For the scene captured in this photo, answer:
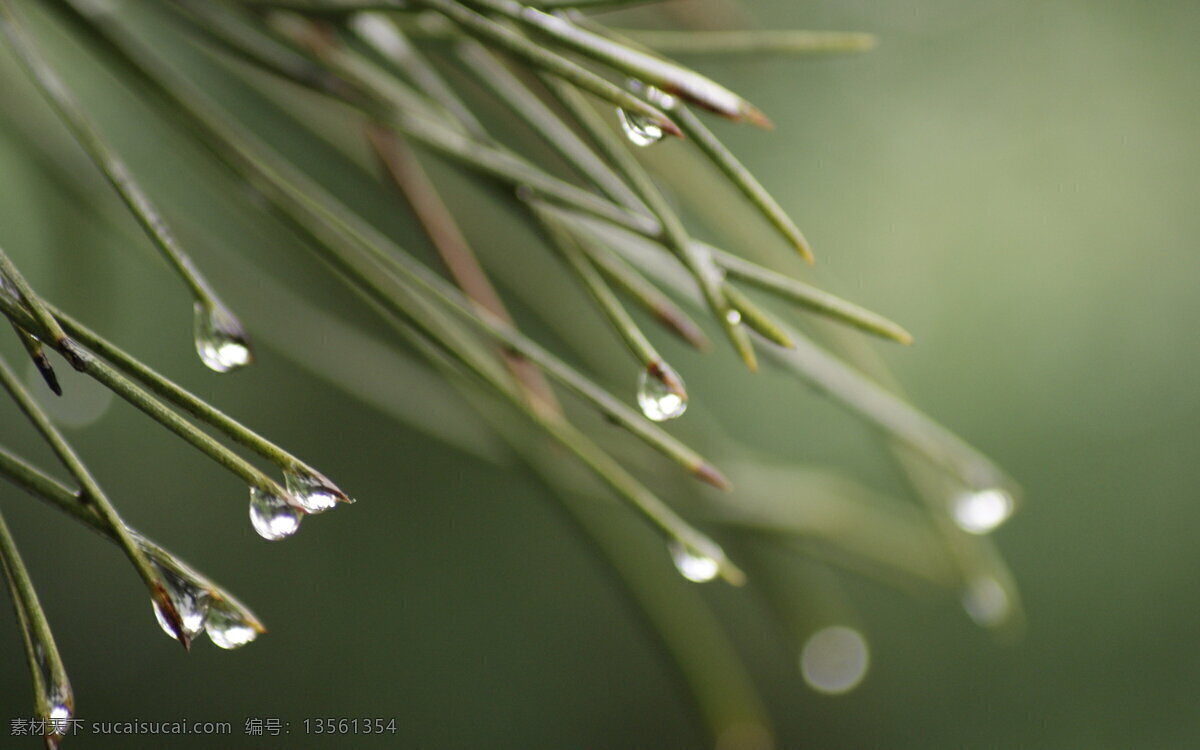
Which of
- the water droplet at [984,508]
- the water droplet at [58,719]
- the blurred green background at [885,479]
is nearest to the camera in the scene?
the water droplet at [58,719]

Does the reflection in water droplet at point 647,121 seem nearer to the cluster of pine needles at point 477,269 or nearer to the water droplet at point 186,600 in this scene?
the cluster of pine needles at point 477,269

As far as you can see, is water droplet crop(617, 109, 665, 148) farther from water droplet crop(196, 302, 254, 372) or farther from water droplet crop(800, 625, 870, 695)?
water droplet crop(800, 625, 870, 695)

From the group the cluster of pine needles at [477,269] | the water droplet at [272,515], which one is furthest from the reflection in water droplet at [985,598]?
the water droplet at [272,515]

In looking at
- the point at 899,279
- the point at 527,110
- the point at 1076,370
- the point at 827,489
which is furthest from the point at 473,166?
the point at 1076,370

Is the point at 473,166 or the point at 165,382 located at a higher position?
the point at 473,166

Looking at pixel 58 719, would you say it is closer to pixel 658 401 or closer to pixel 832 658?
pixel 658 401

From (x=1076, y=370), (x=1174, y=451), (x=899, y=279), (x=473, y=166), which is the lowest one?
(x=473, y=166)

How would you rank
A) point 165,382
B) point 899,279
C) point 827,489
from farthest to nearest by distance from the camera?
point 899,279, point 827,489, point 165,382

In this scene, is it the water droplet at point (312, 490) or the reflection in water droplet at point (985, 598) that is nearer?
the water droplet at point (312, 490)

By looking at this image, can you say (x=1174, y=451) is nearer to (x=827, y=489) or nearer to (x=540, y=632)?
(x=540, y=632)
